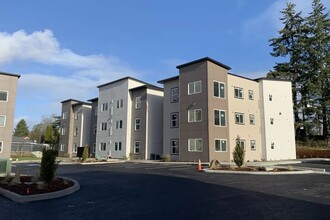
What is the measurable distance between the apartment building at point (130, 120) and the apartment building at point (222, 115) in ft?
9.63

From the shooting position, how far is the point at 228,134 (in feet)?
109

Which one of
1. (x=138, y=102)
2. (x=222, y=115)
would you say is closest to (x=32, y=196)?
(x=222, y=115)

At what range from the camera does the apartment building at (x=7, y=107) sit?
3355 cm

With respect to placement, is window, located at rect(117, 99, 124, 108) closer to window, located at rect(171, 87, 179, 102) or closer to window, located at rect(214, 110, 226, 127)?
window, located at rect(171, 87, 179, 102)

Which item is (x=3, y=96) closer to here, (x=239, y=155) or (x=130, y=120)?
(x=130, y=120)

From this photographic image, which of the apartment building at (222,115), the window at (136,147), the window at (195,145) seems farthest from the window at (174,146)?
the window at (136,147)

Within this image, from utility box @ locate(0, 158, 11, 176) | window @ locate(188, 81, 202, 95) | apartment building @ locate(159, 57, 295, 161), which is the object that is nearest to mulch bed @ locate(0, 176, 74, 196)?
utility box @ locate(0, 158, 11, 176)

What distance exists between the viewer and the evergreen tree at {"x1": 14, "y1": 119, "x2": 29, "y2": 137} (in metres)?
114

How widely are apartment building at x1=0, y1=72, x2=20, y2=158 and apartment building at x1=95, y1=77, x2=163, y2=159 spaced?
1373 centimetres

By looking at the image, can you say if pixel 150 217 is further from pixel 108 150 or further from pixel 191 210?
pixel 108 150

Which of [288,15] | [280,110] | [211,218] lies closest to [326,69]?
[288,15]

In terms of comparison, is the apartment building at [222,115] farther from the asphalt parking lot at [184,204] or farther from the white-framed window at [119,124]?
the asphalt parking lot at [184,204]

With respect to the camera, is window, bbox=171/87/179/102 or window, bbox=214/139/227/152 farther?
window, bbox=171/87/179/102

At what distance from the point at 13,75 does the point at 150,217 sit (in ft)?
108
